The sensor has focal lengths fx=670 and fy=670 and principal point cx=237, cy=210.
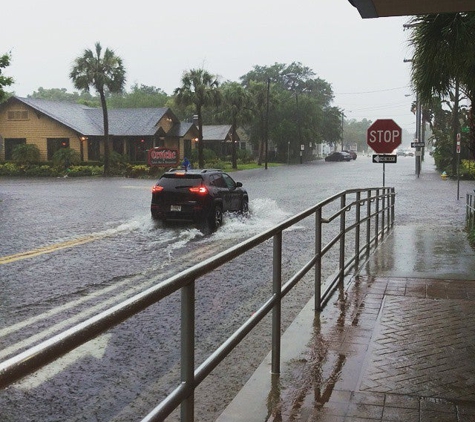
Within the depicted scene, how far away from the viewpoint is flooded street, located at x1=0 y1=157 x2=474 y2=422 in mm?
3785

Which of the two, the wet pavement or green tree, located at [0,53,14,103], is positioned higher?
green tree, located at [0,53,14,103]

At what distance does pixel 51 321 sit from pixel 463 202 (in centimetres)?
2197

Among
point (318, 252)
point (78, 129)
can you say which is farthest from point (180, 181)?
point (78, 129)

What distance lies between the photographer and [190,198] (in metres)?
16.6

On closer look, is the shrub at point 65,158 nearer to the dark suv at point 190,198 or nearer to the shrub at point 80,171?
the shrub at point 80,171

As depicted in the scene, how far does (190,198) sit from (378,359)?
11525 millimetres

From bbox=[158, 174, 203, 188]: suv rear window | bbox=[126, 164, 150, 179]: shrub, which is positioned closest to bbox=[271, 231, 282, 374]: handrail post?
bbox=[158, 174, 203, 188]: suv rear window

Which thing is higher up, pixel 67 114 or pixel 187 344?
pixel 67 114

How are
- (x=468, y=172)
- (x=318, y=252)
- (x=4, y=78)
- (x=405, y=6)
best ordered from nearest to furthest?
(x=405, y=6), (x=318, y=252), (x=4, y=78), (x=468, y=172)

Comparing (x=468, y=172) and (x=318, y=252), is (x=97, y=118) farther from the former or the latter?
(x=318, y=252)

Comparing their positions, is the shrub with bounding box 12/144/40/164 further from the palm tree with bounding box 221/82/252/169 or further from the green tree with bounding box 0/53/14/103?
the green tree with bounding box 0/53/14/103

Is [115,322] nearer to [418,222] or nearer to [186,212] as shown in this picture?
[186,212]

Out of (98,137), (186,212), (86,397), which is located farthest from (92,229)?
(98,137)

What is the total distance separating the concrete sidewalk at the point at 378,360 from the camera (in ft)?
14.2
